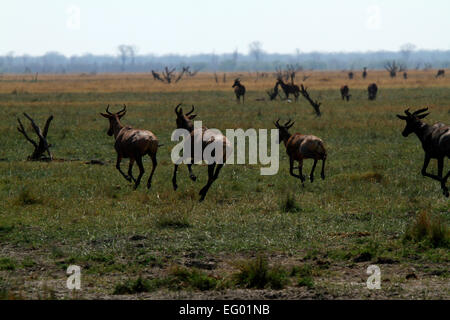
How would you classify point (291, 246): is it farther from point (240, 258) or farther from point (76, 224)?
point (76, 224)

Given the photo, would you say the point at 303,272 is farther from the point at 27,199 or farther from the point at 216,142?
the point at 27,199

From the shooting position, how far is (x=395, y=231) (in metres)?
11.0

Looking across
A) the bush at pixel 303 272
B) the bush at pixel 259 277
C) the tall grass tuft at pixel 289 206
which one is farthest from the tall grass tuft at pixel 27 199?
the bush at pixel 303 272

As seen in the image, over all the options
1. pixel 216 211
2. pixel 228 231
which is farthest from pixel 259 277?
pixel 216 211

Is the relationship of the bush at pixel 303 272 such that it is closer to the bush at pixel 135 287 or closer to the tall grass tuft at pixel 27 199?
the bush at pixel 135 287

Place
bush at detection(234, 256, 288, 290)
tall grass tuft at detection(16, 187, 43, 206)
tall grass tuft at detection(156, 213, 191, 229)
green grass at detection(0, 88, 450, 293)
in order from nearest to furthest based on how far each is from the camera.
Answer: bush at detection(234, 256, 288, 290), green grass at detection(0, 88, 450, 293), tall grass tuft at detection(156, 213, 191, 229), tall grass tuft at detection(16, 187, 43, 206)

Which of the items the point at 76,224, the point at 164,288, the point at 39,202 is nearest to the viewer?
the point at 164,288

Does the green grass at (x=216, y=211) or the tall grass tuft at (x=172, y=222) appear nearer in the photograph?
the green grass at (x=216, y=211)

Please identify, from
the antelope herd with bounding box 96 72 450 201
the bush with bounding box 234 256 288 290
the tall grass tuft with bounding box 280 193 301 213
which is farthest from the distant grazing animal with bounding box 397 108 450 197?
the bush with bounding box 234 256 288 290

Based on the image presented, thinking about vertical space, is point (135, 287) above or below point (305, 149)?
below

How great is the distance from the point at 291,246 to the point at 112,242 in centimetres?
266

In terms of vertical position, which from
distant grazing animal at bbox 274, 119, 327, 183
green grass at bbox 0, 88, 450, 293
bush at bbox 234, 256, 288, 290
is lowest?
green grass at bbox 0, 88, 450, 293

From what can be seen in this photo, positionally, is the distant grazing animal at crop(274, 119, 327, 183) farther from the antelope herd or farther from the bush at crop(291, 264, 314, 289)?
the bush at crop(291, 264, 314, 289)

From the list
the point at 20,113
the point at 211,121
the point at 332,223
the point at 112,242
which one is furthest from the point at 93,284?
the point at 20,113
